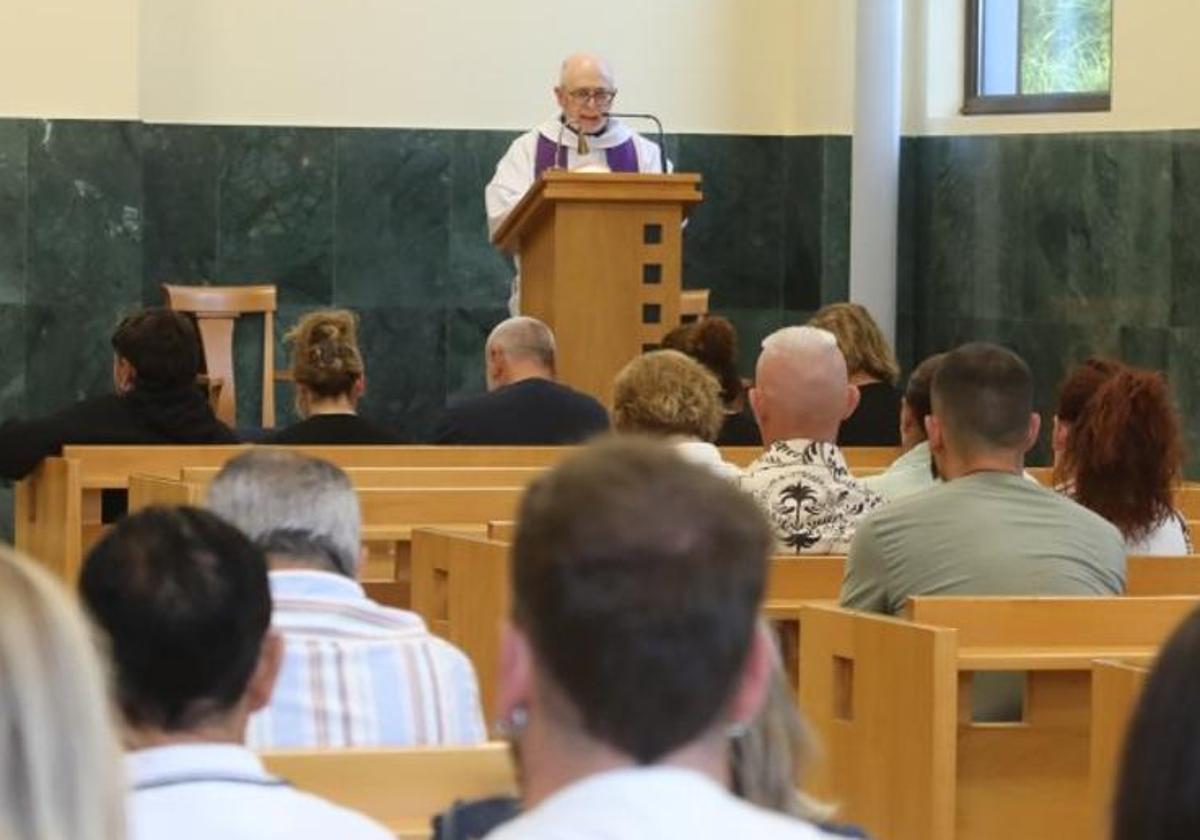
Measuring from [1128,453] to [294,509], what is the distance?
2.67m

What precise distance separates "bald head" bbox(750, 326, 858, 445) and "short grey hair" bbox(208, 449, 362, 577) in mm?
2351

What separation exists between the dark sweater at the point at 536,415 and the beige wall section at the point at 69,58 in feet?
14.5

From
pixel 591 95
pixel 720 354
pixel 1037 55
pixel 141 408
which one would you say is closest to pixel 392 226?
pixel 591 95

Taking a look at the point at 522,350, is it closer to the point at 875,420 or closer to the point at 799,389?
the point at 875,420

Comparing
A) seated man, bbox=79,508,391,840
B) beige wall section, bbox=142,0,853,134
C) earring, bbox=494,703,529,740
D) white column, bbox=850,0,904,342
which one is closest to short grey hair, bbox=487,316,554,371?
white column, bbox=850,0,904,342

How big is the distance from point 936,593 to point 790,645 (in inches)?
16.1

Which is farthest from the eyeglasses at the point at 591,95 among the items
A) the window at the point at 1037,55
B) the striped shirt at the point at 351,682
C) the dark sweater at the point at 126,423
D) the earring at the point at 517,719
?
the earring at the point at 517,719

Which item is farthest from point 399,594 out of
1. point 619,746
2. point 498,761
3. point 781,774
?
point 619,746

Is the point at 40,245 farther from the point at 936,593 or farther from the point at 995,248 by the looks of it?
the point at 936,593

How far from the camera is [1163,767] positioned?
6.07ft

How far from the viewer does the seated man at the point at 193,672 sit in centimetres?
273

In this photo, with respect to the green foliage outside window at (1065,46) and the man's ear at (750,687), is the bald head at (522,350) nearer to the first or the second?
the green foliage outside window at (1065,46)

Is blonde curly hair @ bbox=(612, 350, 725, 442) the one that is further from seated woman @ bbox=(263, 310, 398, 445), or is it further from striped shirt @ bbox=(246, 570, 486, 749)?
striped shirt @ bbox=(246, 570, 486, 749)

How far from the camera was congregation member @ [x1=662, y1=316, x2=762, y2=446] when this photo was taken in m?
9.50
